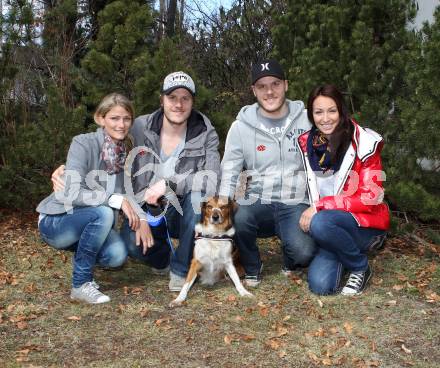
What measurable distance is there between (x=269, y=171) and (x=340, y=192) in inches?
27.8

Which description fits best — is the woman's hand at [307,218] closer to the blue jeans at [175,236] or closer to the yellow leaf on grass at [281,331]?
the blue jeans at [175,236]

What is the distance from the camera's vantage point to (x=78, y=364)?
3.48 m

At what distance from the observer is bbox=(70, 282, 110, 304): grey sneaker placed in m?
4.55

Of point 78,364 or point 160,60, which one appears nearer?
point 78,364

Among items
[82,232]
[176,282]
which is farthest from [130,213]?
[176,282]

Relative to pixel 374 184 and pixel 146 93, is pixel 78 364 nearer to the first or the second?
pixel 374 184

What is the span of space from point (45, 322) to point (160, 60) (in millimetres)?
3530

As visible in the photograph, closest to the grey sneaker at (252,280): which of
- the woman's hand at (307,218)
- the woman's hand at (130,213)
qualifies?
the woman's hand at (307,218)

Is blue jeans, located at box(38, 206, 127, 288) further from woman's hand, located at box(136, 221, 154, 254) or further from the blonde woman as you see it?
woman's hand, located at box(136, 221, 154, 254)

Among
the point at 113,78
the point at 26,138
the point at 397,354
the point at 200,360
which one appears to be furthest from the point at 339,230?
the point at 26,138

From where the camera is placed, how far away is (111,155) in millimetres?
4734

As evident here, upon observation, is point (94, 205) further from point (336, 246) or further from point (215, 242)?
point (336, 246)

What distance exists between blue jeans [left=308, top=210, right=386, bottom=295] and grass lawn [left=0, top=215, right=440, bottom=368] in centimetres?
→ 16

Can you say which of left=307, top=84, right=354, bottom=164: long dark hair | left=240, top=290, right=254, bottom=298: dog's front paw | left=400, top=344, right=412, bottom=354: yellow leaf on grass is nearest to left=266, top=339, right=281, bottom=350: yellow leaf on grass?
left=400, top=344, right=412, bottom=354: yellow leaf on grass
